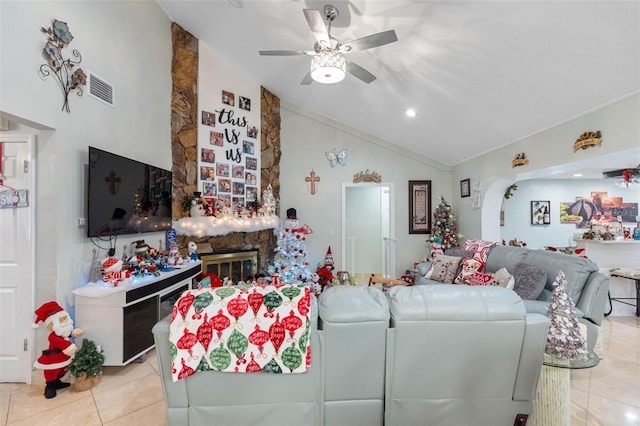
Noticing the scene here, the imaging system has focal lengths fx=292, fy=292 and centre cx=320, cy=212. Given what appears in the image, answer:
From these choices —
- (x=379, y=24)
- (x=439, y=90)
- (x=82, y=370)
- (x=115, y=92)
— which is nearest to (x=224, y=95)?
(x=115, y=92)

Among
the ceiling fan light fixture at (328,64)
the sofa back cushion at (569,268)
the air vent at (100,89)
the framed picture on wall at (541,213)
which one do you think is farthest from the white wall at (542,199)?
the air vent at (100,89)

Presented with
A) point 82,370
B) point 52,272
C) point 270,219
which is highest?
point 270,219

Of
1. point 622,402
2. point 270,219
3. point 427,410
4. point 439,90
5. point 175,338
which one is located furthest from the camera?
Answer: point 270,219

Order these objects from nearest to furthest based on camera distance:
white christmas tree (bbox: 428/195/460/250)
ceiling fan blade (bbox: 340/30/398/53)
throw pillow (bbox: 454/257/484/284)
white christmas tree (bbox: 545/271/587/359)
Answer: white christmas tree (bbox: 545/271/587/359)
ceiling fan blade (bbox: 340/30/398/53)
throw pillow (bbox: 454/257/484/284)
white christmas tree (bbox: 428/195/460/250)

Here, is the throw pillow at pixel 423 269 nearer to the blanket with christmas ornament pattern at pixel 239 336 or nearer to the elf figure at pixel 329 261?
the elf figure at pixel 329 261

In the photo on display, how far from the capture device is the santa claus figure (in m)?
2.25

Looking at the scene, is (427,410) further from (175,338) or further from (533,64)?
(533,64)

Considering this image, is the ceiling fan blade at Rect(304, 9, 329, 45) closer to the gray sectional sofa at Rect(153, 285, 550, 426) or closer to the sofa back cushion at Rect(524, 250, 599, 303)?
the gray sectional sofa at Rect(153, 285, 550, 426)

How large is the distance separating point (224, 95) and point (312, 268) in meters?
3.66

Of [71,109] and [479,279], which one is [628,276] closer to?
[479,279]

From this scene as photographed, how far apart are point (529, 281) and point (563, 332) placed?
4.93 feet

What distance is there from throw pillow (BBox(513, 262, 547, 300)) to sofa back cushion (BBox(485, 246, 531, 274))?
28cm

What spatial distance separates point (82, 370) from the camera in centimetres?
235

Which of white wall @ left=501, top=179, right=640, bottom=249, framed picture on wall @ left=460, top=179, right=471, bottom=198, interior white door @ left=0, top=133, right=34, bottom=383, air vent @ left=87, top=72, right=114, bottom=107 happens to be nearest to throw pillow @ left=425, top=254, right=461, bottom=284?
framed picture on wall @ left=460, top=179, right=471, bottom=198
